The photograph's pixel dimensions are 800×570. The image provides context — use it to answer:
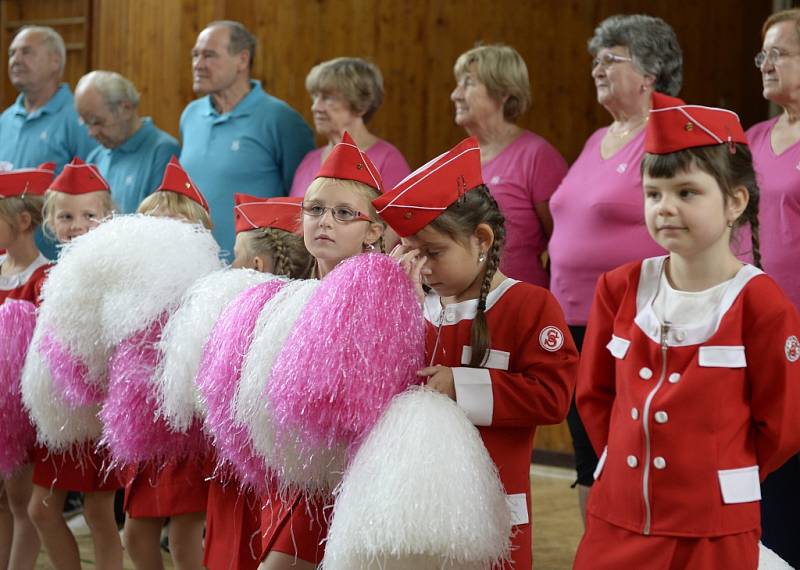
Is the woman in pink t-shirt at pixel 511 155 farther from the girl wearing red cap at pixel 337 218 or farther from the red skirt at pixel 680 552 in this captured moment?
the red skirt at pixel 680 552

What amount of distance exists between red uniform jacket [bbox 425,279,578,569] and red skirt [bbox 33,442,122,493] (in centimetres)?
121

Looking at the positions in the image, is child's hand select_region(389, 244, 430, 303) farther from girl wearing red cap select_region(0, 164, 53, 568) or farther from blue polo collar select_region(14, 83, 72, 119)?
blue polo collar select_region(14, 83, 72, 119)

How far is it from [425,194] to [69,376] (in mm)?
1130

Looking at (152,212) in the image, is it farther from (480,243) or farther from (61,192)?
(480,243)

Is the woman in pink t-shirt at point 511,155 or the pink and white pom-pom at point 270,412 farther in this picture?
the woman in pink t-shirt at point 511,155

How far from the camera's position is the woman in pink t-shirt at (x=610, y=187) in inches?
124

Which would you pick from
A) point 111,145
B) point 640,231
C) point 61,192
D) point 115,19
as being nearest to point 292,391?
point 640,231

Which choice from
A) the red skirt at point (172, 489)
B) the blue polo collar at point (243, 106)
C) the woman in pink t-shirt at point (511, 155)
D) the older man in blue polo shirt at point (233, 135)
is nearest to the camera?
the red skirt at point (172, 489)

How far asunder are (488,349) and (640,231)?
3.71 feet

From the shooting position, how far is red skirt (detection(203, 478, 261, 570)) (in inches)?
103

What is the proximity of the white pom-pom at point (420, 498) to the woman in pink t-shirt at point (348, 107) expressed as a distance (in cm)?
204

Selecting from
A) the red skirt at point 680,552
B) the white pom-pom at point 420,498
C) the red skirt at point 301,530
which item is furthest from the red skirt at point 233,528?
the red skirt at point 680,552

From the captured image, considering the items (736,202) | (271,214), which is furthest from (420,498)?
(271,214)

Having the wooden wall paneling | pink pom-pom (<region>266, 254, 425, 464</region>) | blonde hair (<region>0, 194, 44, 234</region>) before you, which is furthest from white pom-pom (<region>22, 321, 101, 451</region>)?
the wooden wall paneling
